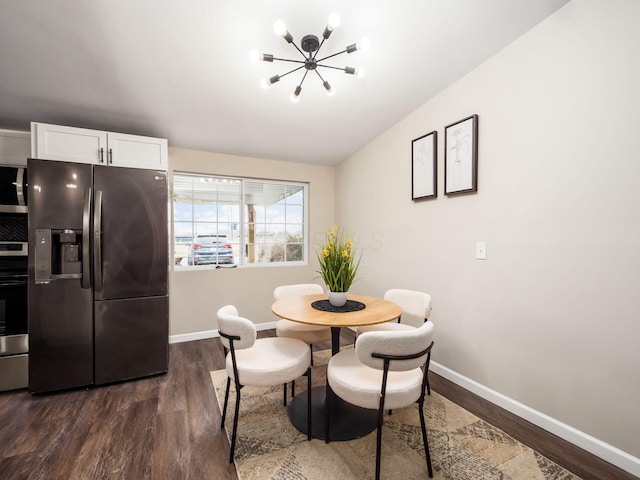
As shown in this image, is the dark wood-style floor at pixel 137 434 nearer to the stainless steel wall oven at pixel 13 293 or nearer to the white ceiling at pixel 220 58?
the stainless steel wall oven at pixel 13 293

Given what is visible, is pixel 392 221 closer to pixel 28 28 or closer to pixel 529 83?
pixel 529 83

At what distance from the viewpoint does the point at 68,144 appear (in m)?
2.47

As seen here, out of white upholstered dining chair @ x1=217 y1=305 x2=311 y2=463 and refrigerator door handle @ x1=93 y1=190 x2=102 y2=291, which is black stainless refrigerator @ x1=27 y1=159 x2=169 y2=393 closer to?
refrigerator door handle @ x1=93 y1=190 x2=102 y2=291

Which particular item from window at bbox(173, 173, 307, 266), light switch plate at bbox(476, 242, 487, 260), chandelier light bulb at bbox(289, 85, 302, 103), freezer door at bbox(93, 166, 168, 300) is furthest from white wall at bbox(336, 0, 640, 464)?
freezer door at bbox(93, 166, 168, 300)

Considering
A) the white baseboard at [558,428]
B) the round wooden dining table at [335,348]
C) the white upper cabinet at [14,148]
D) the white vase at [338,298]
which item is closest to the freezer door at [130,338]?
the round wooden dining table at [335,348]

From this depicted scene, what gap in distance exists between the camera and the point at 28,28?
163 centimetres

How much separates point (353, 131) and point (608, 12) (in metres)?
2.03

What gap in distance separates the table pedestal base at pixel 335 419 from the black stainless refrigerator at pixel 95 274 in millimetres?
1437

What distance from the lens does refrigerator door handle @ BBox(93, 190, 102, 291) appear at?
2391 millimetres

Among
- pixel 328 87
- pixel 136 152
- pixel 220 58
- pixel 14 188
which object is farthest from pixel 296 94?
pixel 14 188

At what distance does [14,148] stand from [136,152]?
98 centimetres

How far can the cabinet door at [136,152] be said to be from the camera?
2618 millimetres

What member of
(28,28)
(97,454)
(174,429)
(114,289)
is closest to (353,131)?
(28,28)

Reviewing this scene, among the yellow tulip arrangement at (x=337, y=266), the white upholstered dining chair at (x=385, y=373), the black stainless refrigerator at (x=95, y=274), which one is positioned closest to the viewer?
the white upholstered dining chair at (x=385, y=373)
